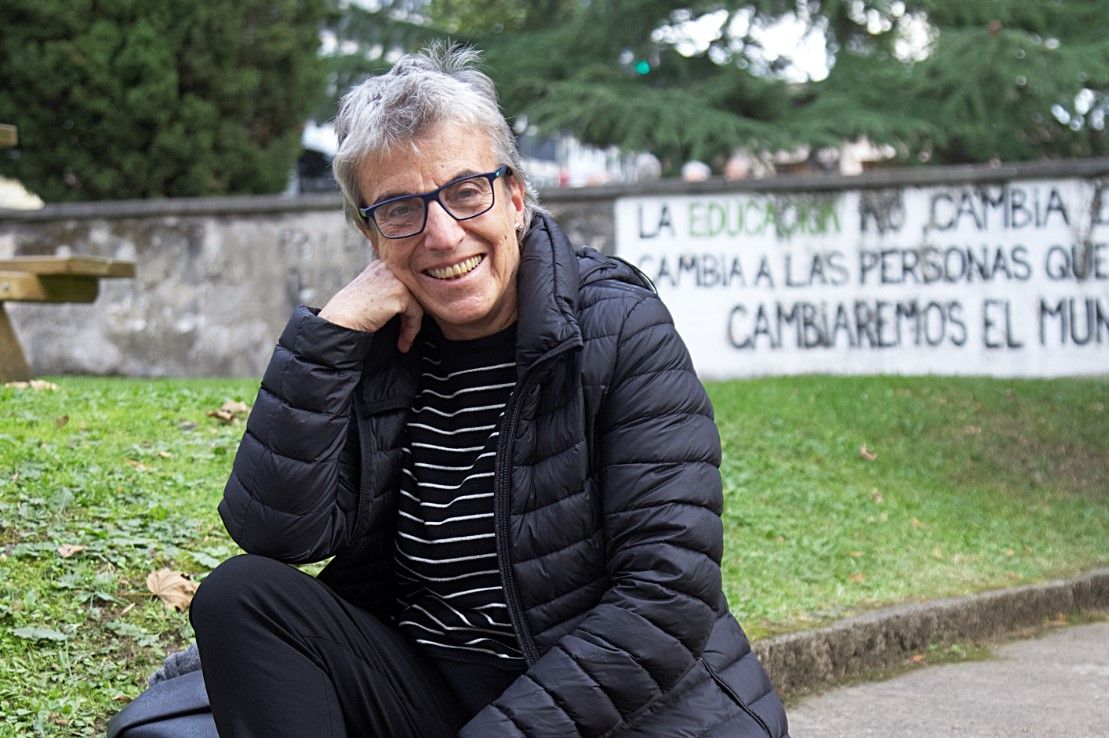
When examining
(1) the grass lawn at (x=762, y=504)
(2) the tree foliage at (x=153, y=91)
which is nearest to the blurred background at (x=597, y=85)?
(2) the tree foliage at (x=153, y=91)

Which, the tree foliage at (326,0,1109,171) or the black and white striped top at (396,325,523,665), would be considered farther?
the tree foliage at (326,0,1109,171)

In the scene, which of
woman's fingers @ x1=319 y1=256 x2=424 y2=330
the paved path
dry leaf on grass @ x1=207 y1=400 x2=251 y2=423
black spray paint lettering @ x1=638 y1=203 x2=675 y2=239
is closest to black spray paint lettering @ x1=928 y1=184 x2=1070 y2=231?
black spray paint lettering @ x1=638 y1=203 x2=675 y2=239

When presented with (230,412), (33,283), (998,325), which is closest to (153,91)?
(33,283)

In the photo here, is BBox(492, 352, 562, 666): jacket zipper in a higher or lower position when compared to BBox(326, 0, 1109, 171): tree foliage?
lower

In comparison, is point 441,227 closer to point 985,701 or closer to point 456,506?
point 456,506

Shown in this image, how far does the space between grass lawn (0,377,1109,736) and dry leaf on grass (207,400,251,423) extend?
8 centimetres

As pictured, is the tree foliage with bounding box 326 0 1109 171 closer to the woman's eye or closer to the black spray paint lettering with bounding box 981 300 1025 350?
the black spray paint lettering with bounding box 981 300 1025 350

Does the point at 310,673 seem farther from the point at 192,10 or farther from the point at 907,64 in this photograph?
the point at 907,64

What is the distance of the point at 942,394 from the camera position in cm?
884

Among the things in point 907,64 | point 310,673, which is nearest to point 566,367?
point 310,673

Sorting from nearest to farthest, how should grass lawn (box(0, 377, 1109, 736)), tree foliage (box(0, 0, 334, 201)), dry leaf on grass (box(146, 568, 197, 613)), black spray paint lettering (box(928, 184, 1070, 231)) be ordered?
1. grass lawn (box(0, 377, 1109, 736))
2. dry leaf on grass (box(146, 568, 197, 613))
3. black spray paint lettering (box(928, 184, 1070, 231))
4. tree foliage (box(0, 0, 334, 201))

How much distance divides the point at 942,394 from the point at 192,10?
749 cm

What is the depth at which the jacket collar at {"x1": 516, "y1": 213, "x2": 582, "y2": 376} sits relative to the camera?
2590 millimetres

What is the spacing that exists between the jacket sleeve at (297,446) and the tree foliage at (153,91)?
10.1 m
